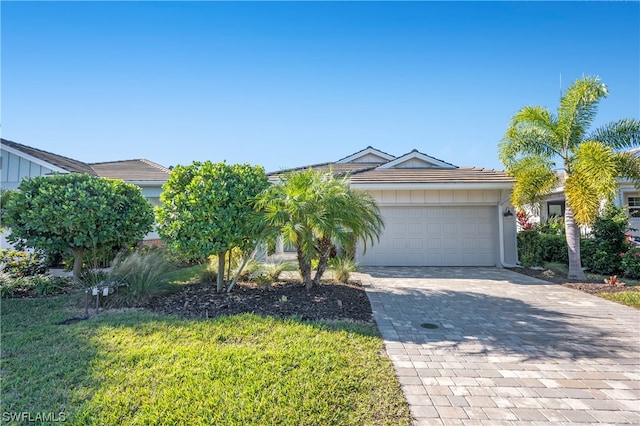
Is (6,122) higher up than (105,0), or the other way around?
(105,0)

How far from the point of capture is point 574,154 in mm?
8023

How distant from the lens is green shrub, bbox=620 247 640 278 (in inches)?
327

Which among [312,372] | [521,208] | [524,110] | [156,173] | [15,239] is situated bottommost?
[312,372]

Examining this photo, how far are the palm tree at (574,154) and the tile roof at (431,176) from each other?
1161 mm

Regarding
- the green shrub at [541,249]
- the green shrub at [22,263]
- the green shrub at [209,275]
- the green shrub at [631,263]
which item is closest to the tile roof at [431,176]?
the green shrub at [541,249]

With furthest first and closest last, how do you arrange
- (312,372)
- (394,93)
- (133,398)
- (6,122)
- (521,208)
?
(394,93) < (521,208) < (6,122) < (312,372) < (133,398)

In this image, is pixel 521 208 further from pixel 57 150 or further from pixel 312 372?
pixel 57 150

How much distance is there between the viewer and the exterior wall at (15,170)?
395 inches

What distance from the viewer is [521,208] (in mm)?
8922

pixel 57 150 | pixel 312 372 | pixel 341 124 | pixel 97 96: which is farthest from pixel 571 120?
pixel 57 150

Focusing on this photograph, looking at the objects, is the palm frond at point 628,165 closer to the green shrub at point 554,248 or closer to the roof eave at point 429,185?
the roof eave at point 429,185

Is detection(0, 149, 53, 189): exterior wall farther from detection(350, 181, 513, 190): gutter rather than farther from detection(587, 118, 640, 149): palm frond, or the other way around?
detection(587, 118, 640, 149): palm frond

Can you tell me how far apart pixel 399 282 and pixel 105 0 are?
9.95m

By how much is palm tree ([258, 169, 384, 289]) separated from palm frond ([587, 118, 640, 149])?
7583 millimetres
